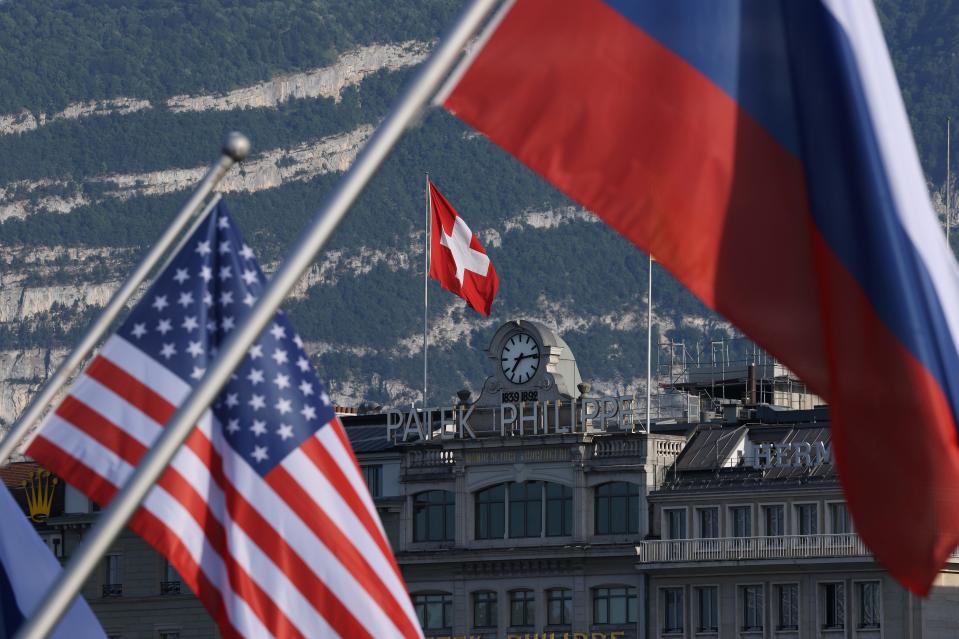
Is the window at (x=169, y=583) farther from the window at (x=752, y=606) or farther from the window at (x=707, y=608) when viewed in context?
the window at (x=752, y=606)

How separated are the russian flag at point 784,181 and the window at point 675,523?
94.9m

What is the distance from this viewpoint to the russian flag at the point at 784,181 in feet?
64.6

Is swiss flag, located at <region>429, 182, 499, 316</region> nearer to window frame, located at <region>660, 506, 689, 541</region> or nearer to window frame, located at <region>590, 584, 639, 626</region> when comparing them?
window frame, located at <region>660, 506, 689, 541</region>

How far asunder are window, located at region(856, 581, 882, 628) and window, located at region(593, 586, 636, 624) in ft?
35.3

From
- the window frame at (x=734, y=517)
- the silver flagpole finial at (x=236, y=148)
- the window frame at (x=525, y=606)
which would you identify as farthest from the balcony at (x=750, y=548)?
the silver flagpole finial at (x=236, y=148)

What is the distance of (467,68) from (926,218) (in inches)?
135

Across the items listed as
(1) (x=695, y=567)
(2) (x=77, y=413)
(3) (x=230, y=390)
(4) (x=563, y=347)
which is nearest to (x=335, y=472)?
(3) (x=230, y=390)

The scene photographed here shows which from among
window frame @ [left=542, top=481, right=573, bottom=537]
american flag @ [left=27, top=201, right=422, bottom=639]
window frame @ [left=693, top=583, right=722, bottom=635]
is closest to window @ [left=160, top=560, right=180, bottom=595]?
window frame @ [left=542, top=481, right=573, bottom=537]

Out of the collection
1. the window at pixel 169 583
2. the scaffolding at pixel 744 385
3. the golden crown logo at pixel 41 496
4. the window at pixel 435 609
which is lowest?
the window at pixel 435 609

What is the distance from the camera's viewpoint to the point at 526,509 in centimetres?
12000

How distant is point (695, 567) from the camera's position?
113 meters

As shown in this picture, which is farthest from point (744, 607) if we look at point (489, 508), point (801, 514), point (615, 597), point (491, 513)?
point (489, 508)

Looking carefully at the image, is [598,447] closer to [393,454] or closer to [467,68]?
[393,454]

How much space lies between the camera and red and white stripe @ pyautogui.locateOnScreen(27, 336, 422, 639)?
2600 centimetres
